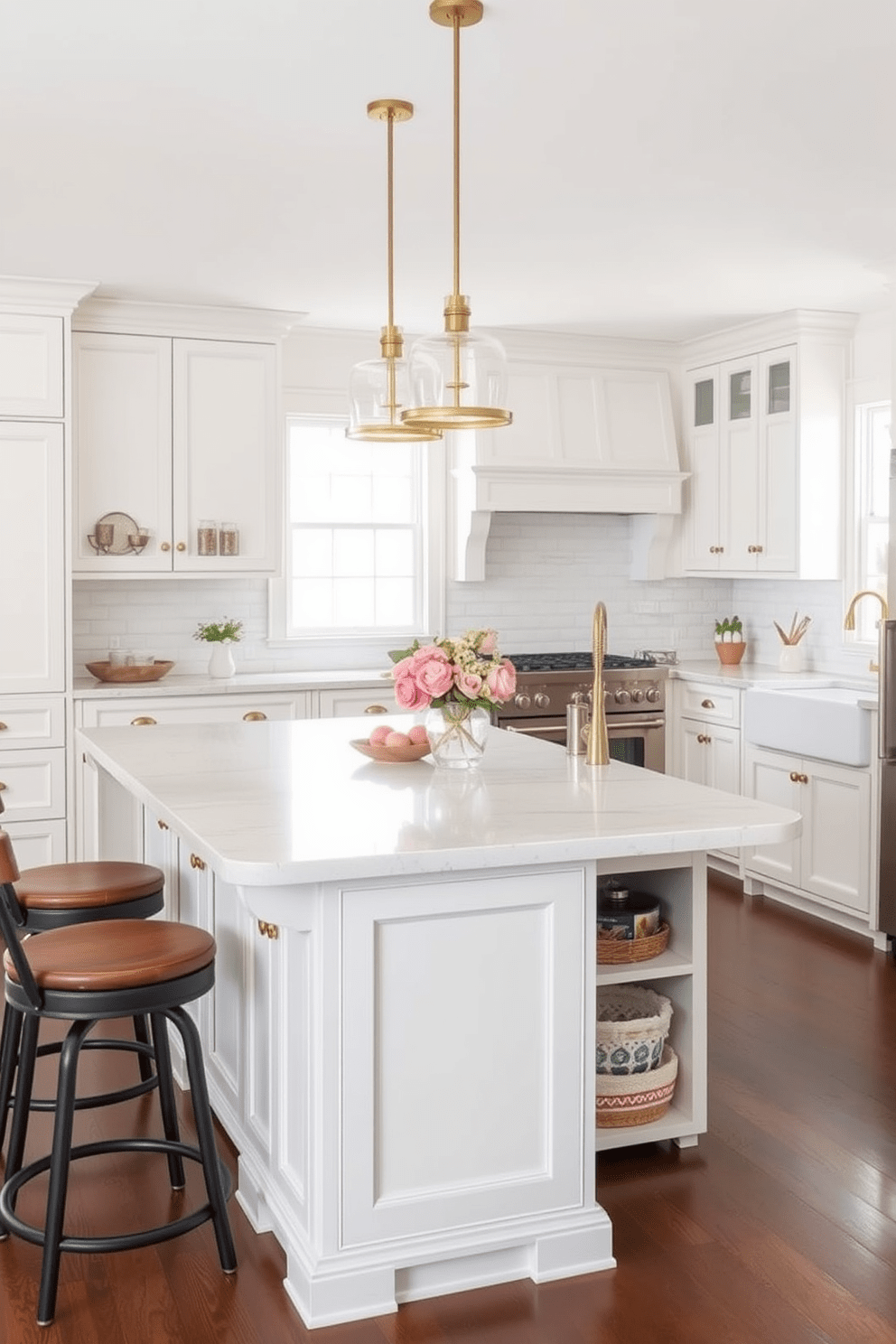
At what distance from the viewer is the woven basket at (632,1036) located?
3.04 m

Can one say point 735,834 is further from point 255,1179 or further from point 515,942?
point 255,1179

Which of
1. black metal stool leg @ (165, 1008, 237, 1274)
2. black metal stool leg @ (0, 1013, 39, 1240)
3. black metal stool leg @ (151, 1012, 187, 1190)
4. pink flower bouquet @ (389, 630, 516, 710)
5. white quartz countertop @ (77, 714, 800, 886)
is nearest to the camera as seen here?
white quartz countertop @ (77, 714, 800, 886)

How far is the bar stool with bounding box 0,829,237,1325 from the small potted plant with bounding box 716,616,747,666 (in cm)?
445

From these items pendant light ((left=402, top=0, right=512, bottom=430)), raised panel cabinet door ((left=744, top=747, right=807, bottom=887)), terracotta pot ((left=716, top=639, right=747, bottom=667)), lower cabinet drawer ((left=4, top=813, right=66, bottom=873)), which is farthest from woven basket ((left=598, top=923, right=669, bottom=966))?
terracotta pot ((left=716, top=639, right=747, bottom=667))

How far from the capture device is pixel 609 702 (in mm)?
6258

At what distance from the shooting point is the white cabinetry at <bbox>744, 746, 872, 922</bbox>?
5.13 metres

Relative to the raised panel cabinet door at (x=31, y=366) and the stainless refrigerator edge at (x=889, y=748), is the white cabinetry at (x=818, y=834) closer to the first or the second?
the stainless refrigerator edge at (x=889, y=748)

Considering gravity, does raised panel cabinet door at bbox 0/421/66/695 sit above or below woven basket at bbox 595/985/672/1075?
above

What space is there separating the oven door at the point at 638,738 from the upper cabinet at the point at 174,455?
70.8 inches

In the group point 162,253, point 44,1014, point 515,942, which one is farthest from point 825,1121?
point 162,253

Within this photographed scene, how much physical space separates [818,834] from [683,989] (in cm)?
239

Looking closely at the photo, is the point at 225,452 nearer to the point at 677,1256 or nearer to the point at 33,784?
the point at 33,784

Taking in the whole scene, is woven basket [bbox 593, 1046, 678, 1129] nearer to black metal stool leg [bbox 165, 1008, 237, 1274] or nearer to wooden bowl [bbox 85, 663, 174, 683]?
black metal stool leg [bbox 165, 1008, 237, 1274]

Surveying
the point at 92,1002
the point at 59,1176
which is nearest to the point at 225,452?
the point at 92,1002
